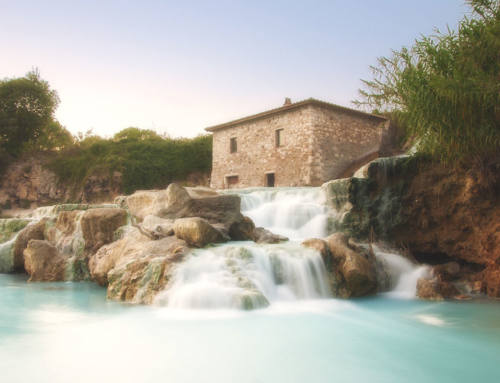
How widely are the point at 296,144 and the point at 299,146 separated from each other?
7.9 inches

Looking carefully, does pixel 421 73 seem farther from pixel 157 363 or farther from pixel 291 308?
pixel 157 363

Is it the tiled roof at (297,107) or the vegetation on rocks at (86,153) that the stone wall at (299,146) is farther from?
the vegetation on rocks at (86,153)

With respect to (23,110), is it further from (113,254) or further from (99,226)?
(113,254)

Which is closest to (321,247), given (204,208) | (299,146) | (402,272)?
(402,272)

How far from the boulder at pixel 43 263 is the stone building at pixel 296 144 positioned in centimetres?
1124

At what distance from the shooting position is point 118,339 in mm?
4168

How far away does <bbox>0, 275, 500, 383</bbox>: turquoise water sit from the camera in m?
3.35

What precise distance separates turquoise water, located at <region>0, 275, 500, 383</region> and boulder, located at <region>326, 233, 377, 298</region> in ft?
1.17

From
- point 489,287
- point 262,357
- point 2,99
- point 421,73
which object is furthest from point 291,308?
point 2,99

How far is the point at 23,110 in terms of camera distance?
81.8 ft

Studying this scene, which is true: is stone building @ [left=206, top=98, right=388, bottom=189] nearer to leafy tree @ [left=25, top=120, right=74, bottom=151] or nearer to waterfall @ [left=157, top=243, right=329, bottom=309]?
waterfall @ [left=157, top=243, right=329, bottom=309]

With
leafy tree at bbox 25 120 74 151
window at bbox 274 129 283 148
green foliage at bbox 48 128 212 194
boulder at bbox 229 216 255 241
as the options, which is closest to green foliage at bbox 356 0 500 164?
boulder at bbox 229 216 255 241

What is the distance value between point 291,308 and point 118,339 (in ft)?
7.69

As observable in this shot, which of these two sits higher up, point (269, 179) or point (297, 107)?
point (297, 107)
